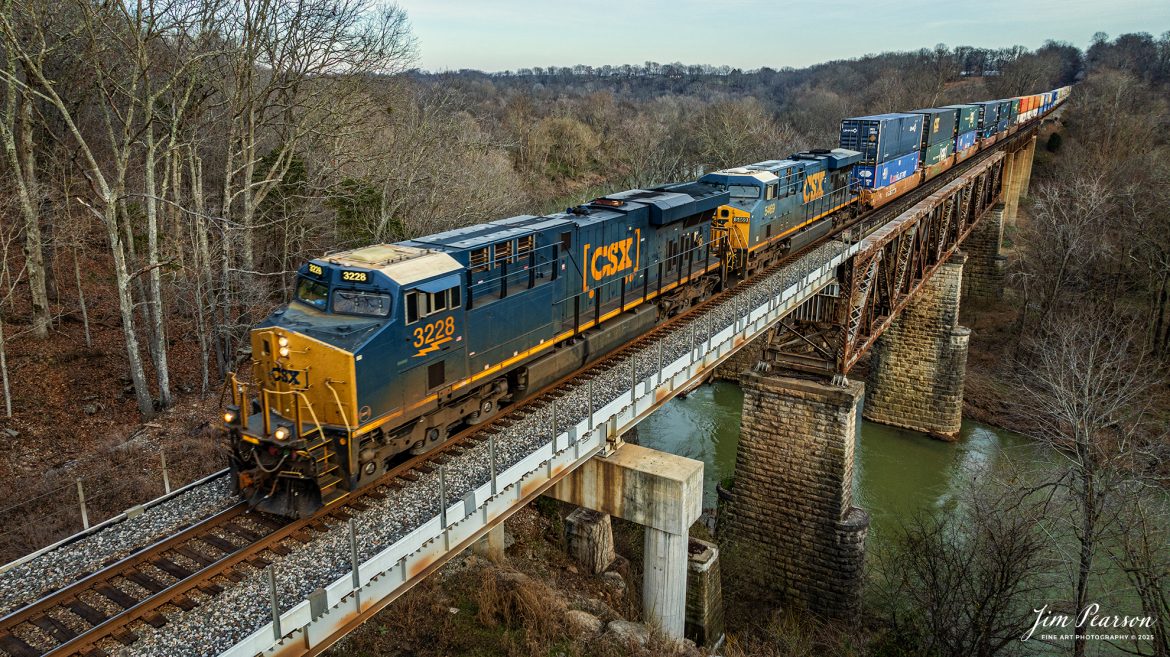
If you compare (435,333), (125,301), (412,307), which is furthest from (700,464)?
(125,301)

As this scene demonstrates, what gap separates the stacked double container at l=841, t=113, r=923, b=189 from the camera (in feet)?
107

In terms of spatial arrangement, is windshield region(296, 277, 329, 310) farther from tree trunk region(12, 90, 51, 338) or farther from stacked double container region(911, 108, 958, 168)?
stacked double container region(911, 108, 958, 168)

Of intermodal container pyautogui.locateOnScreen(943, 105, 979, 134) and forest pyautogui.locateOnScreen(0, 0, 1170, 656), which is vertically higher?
intermodal container pyautogui.locateOnScreen(943, 105, 979, 134)

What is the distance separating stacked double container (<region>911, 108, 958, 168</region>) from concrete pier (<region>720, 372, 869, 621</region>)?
2455 centimetres

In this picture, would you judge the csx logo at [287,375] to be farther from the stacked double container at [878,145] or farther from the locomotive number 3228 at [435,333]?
the stacked double container at [878,145]

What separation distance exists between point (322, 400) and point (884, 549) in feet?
65.5

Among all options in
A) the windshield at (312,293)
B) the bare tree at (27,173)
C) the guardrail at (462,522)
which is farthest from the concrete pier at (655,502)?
the bare tree at (27,173)

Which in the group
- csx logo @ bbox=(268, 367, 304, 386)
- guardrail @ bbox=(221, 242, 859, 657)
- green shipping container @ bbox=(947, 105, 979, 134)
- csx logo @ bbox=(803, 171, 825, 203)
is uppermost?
green shipping container @ bbox=(947, 105, 979, 134)

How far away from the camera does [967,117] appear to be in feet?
157

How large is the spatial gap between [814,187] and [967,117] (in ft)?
88.1

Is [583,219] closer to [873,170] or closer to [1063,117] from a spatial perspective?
[873,170]

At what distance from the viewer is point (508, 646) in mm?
12461

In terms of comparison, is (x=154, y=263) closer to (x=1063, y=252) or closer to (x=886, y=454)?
(x=886, y=454)

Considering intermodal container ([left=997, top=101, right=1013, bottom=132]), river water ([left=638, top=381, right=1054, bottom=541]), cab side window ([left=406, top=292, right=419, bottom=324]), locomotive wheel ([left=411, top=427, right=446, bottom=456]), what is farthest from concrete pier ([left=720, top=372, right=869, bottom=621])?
intermodal container ([left=997, top=101, right=1013, bottom=132])
